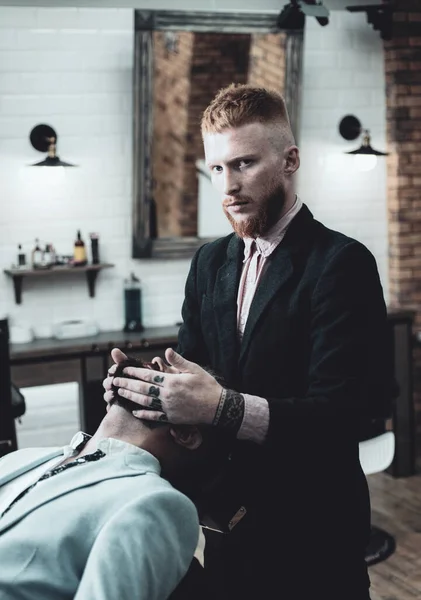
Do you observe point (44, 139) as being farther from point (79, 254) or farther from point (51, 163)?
point (79, 254)

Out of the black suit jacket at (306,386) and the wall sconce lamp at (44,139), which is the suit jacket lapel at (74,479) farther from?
the wall sconce lamp at (44,139)

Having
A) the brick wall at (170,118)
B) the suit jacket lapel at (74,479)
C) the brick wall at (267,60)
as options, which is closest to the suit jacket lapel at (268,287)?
the suit jacket lapel at (74,479)

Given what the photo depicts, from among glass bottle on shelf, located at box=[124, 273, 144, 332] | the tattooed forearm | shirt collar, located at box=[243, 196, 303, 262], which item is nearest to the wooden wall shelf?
glass bottle on shelf, located at box=[124, 273, 144, 332]

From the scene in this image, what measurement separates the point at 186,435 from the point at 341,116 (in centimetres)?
357

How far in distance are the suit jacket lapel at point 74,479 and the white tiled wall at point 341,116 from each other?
3436 millimetres

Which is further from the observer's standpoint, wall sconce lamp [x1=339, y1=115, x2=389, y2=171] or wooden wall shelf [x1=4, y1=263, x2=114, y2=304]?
wall sconce lamp [x1=339, y1=115, x2=389, y2=171]

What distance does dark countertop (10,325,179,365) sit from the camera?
12.5 ft

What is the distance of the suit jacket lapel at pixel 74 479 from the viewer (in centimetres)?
139

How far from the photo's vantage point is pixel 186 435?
5.02 ft

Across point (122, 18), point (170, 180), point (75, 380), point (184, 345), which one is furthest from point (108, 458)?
point (122, 18)

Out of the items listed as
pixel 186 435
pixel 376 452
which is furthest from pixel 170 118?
pixel 186 435

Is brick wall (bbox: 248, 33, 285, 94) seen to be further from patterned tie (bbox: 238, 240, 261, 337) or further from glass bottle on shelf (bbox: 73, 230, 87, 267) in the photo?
patterned tie (bbox: 238, 240, 261, 337)

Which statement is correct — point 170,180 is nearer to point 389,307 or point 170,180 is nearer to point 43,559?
point 389,307

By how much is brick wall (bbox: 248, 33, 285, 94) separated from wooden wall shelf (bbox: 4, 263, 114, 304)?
130cm
